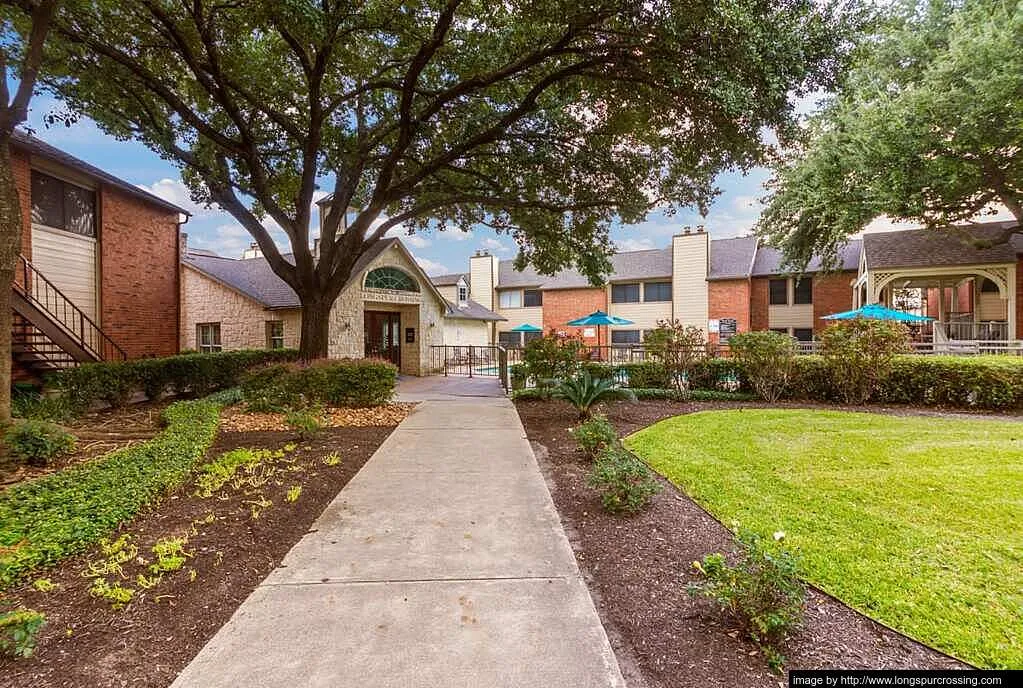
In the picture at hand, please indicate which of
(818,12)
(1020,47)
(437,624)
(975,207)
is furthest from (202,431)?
(975,207)

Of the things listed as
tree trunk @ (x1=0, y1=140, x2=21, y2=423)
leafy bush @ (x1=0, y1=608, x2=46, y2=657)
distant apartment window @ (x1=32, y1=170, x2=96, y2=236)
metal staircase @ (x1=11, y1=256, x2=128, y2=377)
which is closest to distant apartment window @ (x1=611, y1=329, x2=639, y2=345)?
distant apartment window @ (x1=32, y1=170, x2=96, y2=236)

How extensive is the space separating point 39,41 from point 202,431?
5.30 metres

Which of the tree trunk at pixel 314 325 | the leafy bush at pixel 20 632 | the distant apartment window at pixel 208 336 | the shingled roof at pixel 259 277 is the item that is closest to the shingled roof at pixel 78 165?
the shingled roof at pixel 259 277

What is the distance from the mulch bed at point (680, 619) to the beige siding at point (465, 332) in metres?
18.1

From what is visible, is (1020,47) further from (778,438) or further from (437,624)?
(437,624)

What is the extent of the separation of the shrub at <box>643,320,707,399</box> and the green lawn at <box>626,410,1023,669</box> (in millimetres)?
3240

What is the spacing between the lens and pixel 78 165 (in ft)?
37.3

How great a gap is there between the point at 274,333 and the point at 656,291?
20.0 m

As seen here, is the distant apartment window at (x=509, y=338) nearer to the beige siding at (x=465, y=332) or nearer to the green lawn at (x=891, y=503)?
the beige siding at (x=465, y=332)

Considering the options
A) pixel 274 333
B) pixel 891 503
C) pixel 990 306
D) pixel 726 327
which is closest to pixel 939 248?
pixel 990 306

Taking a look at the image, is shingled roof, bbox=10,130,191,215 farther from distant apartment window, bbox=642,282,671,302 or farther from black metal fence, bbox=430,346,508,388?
distant apartment window, bbox=642,282,671,302

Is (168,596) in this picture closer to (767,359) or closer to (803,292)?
(767,359)

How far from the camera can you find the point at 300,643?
2.47 m

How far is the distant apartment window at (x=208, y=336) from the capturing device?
16391 millimetres
